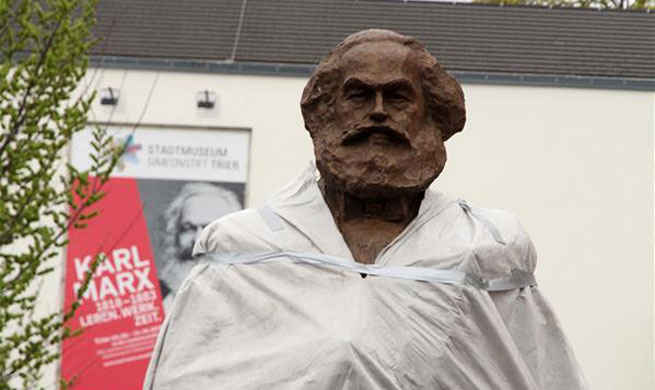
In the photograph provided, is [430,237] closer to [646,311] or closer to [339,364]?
[339,364]

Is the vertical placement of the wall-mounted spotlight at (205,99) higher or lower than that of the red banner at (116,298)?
higher

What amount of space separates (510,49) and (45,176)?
54.9ft

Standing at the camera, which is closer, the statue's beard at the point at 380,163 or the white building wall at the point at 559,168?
the statue's beard at the point at 380,163

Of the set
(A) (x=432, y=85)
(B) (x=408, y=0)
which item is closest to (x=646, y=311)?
(B) (x=408, y=0)

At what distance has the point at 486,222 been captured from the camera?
18.6 ft

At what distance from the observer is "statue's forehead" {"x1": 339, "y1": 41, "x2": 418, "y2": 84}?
5.62 m

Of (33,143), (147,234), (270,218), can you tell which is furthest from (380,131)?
(147,234)

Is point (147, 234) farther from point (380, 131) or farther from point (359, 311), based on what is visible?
point (359, 311)

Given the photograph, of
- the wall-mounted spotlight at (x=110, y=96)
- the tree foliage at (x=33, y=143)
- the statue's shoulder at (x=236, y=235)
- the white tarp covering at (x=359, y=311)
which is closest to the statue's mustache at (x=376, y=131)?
the white tarp covering at (x=359, y=311)

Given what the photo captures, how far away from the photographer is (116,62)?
26641 mm

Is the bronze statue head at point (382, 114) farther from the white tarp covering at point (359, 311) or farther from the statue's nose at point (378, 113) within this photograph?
the white tarp covering at point (359, 311)

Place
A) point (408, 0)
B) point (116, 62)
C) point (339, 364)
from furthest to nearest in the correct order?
point (408, 0), point (116, 62), point (339, 364)

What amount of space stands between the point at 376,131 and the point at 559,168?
21.9 metres

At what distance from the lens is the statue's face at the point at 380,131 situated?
5590 mm
